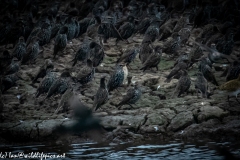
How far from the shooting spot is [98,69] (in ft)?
47.1

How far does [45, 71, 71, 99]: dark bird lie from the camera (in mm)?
12469

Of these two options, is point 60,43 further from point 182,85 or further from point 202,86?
point 202,86

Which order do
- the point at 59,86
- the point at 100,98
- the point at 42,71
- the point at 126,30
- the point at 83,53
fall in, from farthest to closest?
the point at 126,30 < the point at 83,53 < the point at 42,71 < the point at 59,86 < the point at 100,98

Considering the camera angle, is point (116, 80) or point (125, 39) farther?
point (125, 39)

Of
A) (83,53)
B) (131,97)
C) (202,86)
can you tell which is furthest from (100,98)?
(83,53)

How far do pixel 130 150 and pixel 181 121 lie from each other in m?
1.51

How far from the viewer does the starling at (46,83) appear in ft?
41.4

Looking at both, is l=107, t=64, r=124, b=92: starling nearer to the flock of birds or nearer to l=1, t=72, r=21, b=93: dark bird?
the flock of birds

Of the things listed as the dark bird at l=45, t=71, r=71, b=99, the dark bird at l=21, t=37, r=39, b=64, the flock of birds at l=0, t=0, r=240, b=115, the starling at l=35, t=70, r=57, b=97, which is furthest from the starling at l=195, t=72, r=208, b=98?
the dark bird at l=21, t=37, r=39, b=64

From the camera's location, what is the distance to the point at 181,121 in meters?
10.8

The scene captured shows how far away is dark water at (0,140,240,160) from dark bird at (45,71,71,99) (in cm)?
212

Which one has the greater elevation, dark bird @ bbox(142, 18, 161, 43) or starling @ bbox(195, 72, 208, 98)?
dark bird @ bbox(142, 18, 161, 43)

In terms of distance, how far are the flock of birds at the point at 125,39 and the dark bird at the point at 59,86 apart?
0.02 m

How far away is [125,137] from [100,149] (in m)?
0.80
